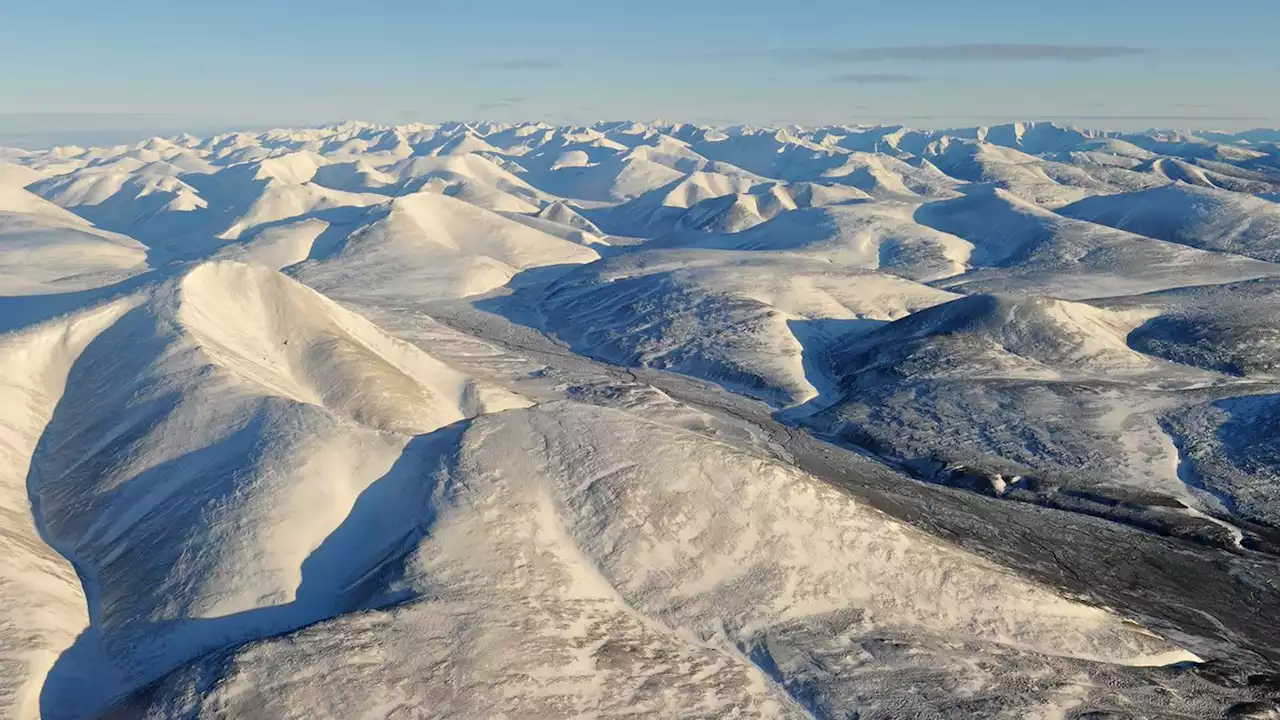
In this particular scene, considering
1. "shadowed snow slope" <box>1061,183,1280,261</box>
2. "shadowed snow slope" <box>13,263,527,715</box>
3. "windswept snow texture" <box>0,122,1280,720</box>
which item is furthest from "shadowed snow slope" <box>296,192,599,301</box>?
"shadowed snow slope" <box>1061,183,1280,261</box>

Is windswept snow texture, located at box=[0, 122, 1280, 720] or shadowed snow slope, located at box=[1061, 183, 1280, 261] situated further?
shadowed snow slope, located at box=[1061, 183, 1280, 261]

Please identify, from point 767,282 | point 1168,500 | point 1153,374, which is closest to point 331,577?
point 1168,500

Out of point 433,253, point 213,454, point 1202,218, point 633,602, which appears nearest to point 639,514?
point 633,602

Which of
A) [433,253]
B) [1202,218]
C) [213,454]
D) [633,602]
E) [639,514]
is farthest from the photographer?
[1202,218]

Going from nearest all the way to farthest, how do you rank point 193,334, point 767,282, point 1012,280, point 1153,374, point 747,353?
1. point 193,334
2. point 1153,374
3. point 747,353
4. point 767,282
5. point 1012,280

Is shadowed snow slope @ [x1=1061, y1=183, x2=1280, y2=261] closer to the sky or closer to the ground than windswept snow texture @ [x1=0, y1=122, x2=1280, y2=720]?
closer to the sky

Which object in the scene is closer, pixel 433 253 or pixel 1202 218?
pixel 433 253

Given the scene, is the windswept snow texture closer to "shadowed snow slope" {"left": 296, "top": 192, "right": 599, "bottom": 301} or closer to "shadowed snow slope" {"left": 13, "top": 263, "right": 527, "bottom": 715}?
"shadowed snow slope" {"left": 13, "top": 263, "right": 527, "bottom": 715}

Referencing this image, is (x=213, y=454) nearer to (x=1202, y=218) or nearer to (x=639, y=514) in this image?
(x=639, y=514)

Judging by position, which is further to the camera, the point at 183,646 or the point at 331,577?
the point at 331,577

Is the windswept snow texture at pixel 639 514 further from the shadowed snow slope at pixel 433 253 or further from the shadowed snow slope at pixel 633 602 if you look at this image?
the shadowed snow slope at pixel 433 253

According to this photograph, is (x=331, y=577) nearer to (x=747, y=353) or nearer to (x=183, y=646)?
(x=183, y=646)
